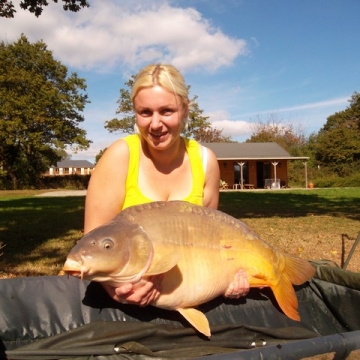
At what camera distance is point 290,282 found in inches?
84.8

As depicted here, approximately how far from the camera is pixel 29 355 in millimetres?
1862

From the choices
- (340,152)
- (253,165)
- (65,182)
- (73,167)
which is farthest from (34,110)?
(73,167)

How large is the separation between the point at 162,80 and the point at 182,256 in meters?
0.79

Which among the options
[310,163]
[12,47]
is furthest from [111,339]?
[310,163]

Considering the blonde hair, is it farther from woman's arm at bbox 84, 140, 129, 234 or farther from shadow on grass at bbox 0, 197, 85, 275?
shadow on grass at bbox 0, 197, 85, 275

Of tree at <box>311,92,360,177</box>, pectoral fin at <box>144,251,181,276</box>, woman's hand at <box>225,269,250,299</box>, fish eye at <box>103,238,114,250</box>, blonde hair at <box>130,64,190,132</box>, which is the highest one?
tree at <box>311,92,360,177</box>

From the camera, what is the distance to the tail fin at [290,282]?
2.09m

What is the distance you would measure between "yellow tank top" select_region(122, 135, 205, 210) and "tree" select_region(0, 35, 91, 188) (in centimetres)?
2812

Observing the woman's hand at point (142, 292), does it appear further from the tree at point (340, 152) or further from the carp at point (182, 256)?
the tree at point (340, 152)

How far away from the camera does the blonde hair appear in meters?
1.96

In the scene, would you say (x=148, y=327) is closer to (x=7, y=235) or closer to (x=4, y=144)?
(x=7, y=235)

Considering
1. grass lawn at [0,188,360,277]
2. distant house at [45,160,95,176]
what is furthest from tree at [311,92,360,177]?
distant house at [45,160,95,176]

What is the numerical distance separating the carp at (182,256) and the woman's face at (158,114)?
0.35m

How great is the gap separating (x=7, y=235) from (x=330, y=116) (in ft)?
166
